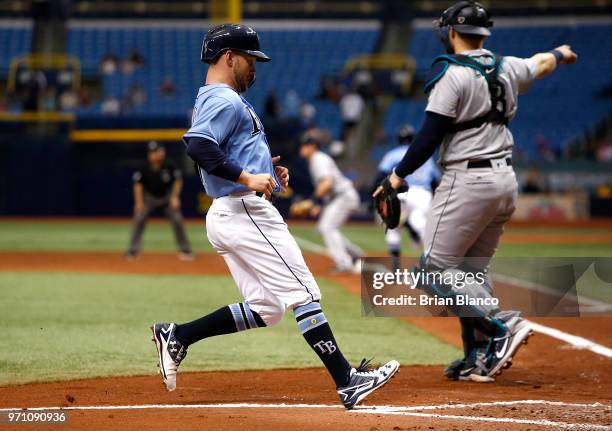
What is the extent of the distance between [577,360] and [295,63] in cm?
3078

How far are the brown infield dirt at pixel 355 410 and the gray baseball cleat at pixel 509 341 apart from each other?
18 centimetres

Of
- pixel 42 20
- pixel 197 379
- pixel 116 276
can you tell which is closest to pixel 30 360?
pixel 197 379

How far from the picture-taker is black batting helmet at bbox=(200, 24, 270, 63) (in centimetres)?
552

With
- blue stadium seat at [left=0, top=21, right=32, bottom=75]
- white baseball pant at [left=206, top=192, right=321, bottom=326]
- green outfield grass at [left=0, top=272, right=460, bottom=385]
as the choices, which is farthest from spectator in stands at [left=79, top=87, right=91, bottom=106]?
white baseball pant at [left=206, top=192, right=321, bottom=326]

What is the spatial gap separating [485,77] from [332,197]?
8345 millimetres

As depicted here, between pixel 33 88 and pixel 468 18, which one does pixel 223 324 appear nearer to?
pixel 468 18

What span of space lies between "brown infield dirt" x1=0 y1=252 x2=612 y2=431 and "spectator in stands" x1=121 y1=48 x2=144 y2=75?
2885cm

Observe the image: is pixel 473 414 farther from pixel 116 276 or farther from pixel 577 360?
pixel 116 276

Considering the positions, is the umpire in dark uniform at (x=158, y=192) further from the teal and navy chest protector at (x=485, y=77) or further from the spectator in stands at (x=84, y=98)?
the spectator in stands at (x=84, y=98)

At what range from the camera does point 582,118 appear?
33812 mm

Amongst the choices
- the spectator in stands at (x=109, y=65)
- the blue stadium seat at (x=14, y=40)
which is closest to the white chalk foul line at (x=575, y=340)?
Answer: the spectator in stands at (x=109, y=65)

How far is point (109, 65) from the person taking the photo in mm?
34625

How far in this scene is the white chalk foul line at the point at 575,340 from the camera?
7.80 meters

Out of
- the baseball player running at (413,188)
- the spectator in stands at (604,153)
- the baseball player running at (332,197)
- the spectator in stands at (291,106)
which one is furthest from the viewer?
the spectator in stands at (291,106)
